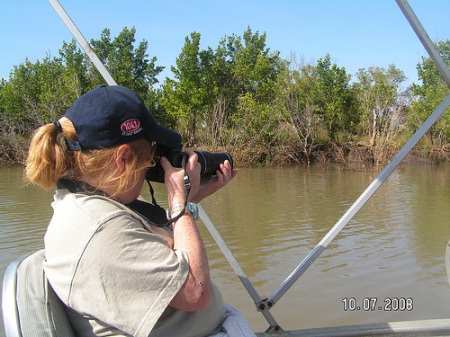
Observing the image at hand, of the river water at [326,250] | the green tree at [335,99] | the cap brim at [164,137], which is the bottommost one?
the river water at [326,250]

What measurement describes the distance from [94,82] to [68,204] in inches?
909

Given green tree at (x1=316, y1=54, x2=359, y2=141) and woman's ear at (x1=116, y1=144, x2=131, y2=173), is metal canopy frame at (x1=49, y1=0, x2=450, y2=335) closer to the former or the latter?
woman's ear at (x1=116, y1=144, x2=131, y2=173)

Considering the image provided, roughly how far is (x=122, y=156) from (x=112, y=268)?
1.01 feet

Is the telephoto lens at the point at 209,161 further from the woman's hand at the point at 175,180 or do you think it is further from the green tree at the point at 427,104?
the green tree at the point at 427,104

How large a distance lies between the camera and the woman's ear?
126 millimetres

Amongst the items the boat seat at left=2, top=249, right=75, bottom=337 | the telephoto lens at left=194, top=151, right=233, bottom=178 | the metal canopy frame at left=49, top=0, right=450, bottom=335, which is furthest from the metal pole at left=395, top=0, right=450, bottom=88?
the boat seat at left=2, top=249, right=75, bottom=337

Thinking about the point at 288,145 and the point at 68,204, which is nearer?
the point at 68,204

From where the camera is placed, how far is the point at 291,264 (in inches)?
167

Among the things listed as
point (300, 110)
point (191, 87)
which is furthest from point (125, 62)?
point (300, 110)

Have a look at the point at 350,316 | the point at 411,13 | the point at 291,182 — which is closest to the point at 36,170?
the point at 411,13

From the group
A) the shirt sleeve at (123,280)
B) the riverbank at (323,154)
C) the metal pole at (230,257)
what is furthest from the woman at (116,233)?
the riverbank at (323,154)

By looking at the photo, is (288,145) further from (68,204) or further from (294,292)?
Answer: (68,204)

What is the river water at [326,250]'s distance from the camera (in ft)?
10.5

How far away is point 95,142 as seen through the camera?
1.09 meters
